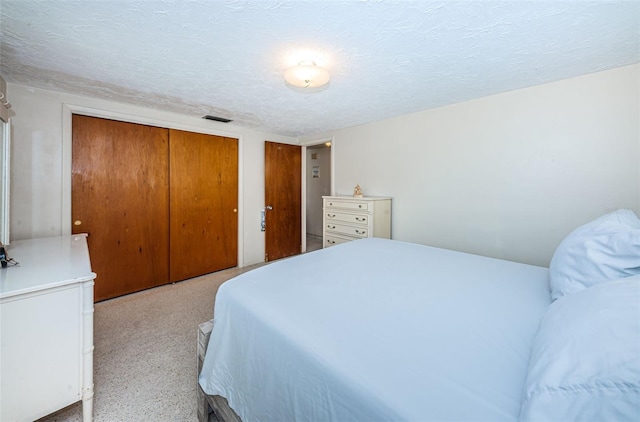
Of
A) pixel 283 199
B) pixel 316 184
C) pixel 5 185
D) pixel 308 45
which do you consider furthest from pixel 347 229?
pixel 5 185

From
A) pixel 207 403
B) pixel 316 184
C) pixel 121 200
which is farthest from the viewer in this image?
pixel 316 184

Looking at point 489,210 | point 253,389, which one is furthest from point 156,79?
point 489,210

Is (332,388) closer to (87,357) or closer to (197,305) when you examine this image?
(87,357)

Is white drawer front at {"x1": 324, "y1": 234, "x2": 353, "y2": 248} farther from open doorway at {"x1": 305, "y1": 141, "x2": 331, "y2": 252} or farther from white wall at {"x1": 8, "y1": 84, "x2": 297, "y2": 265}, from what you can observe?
white wall at {"x1": 8, "y1": 84, "x2": 297, "y2": 265}

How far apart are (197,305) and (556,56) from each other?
369 cm

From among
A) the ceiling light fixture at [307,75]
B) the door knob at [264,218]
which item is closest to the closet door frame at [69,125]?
the door knob at [264,218]

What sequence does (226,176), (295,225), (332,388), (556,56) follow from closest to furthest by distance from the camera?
(332,388) → (556,56) → (226,176) → (295,225)

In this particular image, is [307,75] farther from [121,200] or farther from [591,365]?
[121,200]

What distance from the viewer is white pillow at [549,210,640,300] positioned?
93cm

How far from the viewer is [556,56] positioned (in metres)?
1.79

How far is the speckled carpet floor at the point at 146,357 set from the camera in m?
1.45

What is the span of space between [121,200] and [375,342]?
317 cm

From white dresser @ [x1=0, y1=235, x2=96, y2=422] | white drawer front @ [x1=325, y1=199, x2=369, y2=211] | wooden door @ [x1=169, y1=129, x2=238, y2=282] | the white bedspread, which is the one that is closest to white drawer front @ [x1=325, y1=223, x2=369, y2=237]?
white drawer front @ [x1=325, y1=199, x2=369, y2=211]

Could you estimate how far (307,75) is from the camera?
5.81 ft
